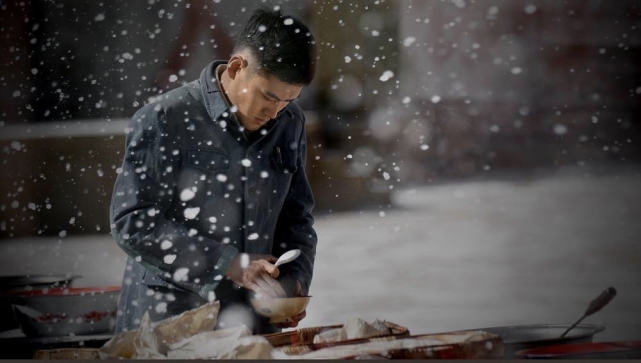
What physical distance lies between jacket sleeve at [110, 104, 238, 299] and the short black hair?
0.82 feet

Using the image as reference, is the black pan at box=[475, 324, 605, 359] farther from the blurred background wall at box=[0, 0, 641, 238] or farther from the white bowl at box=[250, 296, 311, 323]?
the blurred background wall at box=[0, 0, 641, 238]

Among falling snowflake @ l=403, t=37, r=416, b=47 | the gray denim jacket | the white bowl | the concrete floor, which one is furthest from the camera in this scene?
falling snowflake @ l=403, t=37, r=416, b=47

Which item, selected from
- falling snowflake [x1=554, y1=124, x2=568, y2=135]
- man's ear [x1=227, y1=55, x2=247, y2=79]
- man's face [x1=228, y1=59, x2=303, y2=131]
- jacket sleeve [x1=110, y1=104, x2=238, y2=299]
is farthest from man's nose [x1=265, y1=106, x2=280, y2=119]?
falling snowflake [x1=554, y1=124, x2=568, y2=135]

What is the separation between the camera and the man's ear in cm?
146

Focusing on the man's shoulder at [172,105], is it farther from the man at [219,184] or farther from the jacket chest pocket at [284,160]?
the jacket chest pocket at [284,160]

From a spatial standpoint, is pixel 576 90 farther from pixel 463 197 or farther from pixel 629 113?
pixel 463 197

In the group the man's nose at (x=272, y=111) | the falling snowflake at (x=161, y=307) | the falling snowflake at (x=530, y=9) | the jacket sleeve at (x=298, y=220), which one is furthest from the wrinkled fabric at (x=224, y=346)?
the falling snowflake at (x=530, y=9)

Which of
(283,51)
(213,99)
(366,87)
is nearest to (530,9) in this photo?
(366,87)

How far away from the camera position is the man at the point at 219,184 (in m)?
1.37

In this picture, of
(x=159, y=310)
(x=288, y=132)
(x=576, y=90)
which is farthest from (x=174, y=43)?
(x=576, y=90)

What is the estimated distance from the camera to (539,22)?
1.79m

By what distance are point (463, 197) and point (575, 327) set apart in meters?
0.63

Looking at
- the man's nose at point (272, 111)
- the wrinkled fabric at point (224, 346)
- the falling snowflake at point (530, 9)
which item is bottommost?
the wrinkled fabric at point (224, 346)

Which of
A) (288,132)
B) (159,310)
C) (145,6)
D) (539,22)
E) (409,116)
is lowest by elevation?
(159,310)
